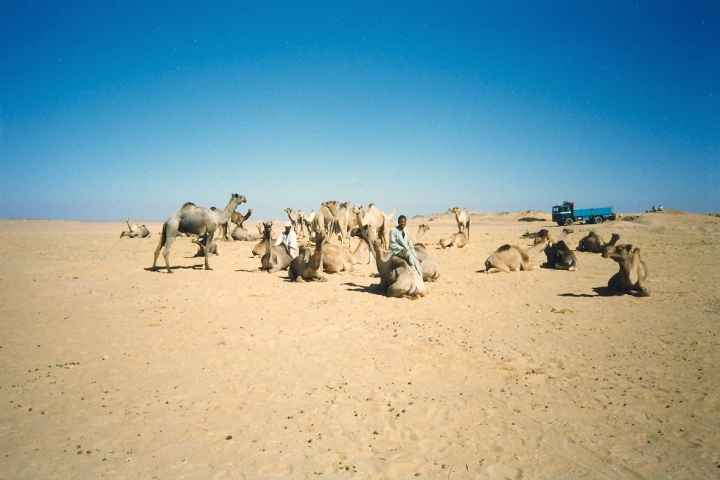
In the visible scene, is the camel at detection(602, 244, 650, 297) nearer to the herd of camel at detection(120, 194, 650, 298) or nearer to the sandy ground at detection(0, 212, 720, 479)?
the herd of camel at detection(120, 194, 650, 298)

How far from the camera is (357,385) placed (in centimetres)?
574

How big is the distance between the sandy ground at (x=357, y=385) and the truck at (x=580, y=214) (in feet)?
109

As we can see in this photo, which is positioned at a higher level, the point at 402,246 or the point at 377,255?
the point at 402,246

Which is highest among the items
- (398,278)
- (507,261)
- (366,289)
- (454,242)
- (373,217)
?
(373,217)

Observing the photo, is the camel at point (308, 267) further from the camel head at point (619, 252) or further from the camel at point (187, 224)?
the camel head at point (619, 252)

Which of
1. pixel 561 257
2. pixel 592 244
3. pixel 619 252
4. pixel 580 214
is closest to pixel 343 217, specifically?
pixel 561 257

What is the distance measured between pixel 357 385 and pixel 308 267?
27.2 feet

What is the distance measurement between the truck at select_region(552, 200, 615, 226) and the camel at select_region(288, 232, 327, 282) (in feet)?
116

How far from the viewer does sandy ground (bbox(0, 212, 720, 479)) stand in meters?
4.05

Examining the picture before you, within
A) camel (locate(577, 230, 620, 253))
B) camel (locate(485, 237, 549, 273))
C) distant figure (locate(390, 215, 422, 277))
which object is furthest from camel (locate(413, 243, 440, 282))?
camel (locate(577, 230, 620, 253))

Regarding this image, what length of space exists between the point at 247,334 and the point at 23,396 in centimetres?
345

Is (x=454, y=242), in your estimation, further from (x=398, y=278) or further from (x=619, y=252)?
(x=398, y=278)

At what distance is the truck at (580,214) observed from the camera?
41.5m

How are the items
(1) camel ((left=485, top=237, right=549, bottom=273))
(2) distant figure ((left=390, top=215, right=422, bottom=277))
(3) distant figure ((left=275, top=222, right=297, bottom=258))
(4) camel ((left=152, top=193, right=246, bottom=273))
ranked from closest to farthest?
1. (2) distant figure ((left=390, top=215, right=422, bottom=277))
2. (4) camel ((left=152, top=193, right=246, bottom=273))
3. (1) camel ((left=485, top=237, right=549, bottom=273))
4. (3) distant figure ((left=275, top=222, right=297, bottom=258))
